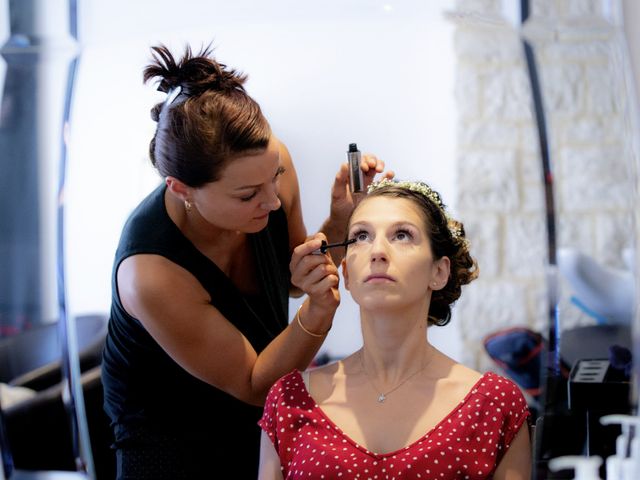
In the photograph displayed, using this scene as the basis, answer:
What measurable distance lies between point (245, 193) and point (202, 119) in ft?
0.31

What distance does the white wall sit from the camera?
990 millimetres

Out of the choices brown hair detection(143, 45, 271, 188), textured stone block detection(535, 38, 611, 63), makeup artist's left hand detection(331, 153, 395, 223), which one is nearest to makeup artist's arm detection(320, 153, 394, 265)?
makeup artist's left hand detection(331, 153, 395, 223)

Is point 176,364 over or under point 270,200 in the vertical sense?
under

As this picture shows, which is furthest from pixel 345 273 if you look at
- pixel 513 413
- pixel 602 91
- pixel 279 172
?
pixel 602 91

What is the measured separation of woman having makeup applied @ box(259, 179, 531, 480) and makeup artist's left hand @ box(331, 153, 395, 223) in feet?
0.05

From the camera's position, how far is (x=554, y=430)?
999 mm

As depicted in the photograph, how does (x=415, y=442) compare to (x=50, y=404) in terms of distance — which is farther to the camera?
(x=50, y=404)

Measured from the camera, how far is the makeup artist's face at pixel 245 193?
0.98 metres

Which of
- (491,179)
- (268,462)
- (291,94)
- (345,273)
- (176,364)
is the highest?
(291,94)

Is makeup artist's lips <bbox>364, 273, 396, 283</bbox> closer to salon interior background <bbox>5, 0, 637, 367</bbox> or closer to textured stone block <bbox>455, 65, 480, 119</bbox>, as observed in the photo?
salon interior background <bbox>5, 0, 637, 367</bbox>

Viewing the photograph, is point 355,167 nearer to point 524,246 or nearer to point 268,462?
point 524,246

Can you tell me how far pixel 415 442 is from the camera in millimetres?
951


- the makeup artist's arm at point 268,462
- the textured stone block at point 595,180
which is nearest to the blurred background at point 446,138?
the textured stone block at point 595,180

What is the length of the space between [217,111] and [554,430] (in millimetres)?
518
